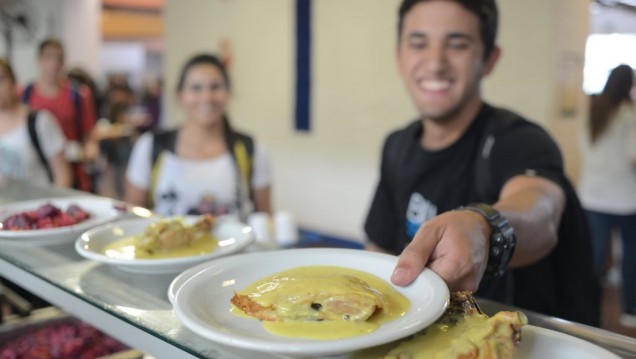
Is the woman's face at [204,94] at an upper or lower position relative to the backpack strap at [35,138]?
upper

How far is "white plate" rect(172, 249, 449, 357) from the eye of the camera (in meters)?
0.67

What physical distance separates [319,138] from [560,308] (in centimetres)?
481

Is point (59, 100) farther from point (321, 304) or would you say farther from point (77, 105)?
point (321, 304)

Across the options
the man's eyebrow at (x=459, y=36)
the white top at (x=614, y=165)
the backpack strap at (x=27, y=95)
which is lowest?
the white top at (x=614, y=165)

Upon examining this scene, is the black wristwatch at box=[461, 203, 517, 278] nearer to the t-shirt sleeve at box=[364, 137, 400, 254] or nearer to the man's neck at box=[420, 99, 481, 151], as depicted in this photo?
the man's neck at box=[420, 99, 481, 151]

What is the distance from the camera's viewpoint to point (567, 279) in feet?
5.30

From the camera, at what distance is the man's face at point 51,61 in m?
4.83

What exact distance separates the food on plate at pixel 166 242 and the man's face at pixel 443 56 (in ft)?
2.86

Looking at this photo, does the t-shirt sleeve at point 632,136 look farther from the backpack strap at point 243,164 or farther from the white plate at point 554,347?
the white plate at point 554,347

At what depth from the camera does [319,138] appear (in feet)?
20.7

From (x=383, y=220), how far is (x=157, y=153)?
1.46 meters

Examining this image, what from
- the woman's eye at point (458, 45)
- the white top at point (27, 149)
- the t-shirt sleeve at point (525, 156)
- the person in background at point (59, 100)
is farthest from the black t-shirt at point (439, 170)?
the person in background at point (59, 100)

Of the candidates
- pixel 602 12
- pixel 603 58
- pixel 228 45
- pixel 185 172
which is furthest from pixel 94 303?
pixel 602 12

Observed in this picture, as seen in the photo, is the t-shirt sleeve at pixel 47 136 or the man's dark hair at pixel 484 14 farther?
the t-shirt sleeve at pixel 47 136
